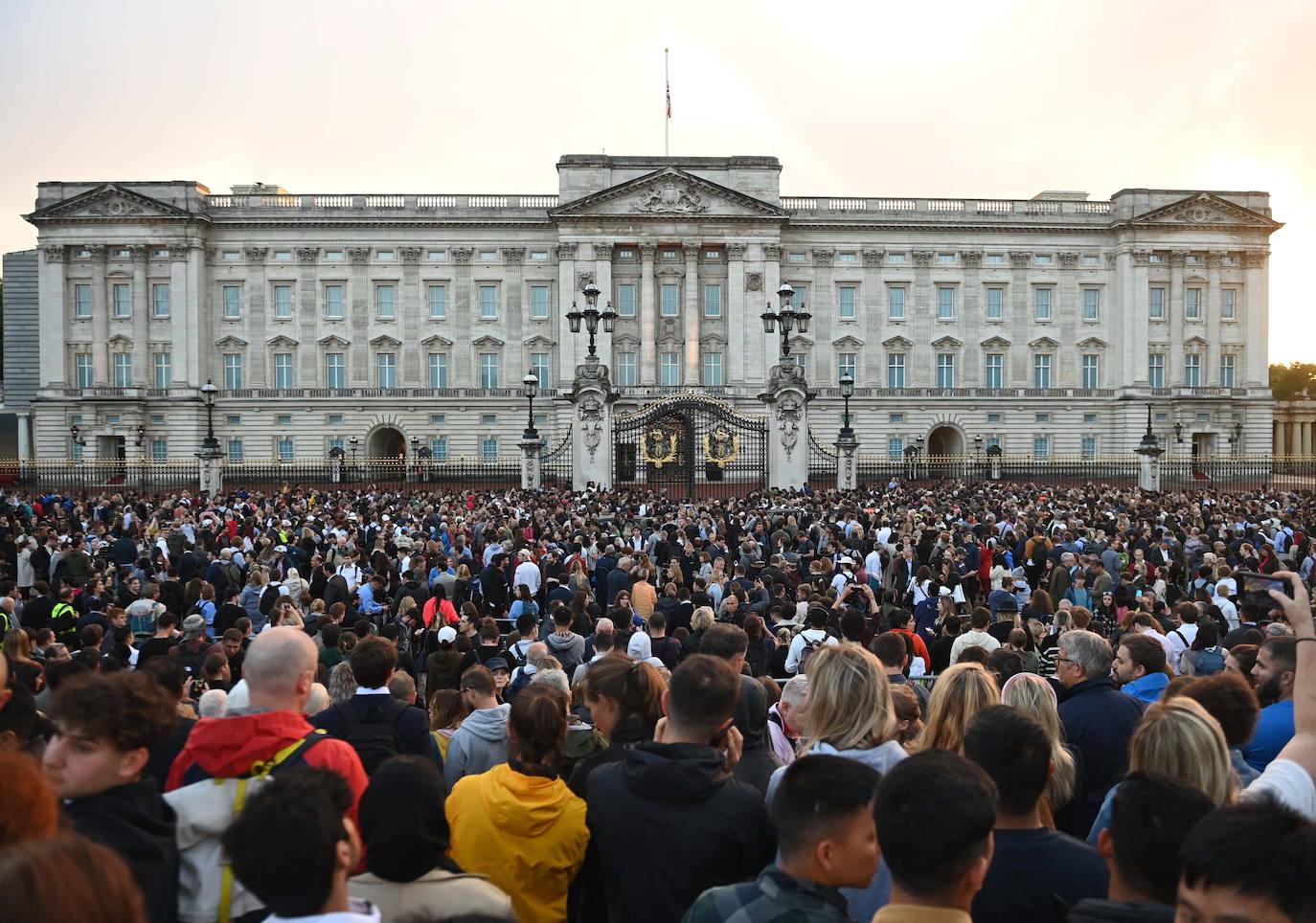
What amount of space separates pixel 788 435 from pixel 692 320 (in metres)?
25.6

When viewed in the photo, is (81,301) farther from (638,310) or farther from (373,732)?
(373,732)

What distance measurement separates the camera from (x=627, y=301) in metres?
62.0

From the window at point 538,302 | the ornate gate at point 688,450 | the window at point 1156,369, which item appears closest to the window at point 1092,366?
the window at point 1156,369

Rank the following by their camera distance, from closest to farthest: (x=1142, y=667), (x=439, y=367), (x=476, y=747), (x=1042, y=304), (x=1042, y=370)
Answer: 1. (x=476, y=747)
2. (x=1142, y=667)
3. (x=439, y=367)
4. (x=1042, y=304)
5. (x=1042, y=370)

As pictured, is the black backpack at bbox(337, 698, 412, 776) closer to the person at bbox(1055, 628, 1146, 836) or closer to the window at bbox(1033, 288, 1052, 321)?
the person at bbox(1055, 628, 1146, 836)

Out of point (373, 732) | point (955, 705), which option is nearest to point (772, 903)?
point (955, 705)

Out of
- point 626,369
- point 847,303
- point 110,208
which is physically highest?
point 110,208

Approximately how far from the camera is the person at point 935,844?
3.39 meters

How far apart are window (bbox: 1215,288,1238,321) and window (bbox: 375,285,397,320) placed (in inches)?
2185

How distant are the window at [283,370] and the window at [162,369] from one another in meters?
6.45

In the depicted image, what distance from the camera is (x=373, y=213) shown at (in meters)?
61.6

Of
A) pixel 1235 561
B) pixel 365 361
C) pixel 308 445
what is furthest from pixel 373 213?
pixel 1235 561

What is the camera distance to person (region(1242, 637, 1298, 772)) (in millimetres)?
5965

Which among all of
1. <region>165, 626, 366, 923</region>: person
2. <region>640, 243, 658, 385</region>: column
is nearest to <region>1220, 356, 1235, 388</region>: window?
<region>640, 243, 658, 385</region>: column
